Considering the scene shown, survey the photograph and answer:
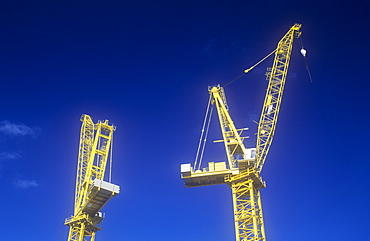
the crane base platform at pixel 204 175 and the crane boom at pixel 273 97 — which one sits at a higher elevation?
the crane boom at pixel 273 97

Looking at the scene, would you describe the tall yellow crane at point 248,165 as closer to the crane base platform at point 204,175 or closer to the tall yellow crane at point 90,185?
the crane base platform at point 204,175

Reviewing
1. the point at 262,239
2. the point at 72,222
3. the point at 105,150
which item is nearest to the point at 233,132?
the point at 262,239

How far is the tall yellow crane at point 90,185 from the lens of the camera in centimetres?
7256

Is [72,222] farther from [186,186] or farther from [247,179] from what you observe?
[247,179]

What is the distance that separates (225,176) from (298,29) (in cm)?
2881

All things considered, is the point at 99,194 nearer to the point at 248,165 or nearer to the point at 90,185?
the point at 90,185

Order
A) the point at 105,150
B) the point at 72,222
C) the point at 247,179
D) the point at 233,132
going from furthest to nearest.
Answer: the point at 105,150 → the point at 72,222 → the point at 233,132 → the point at 247,179

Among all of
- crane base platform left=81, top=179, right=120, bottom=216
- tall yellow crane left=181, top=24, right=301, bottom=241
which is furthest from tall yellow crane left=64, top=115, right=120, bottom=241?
tall yellow crane left=181, top=24, right=301, bottom=241

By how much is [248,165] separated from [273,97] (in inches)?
514

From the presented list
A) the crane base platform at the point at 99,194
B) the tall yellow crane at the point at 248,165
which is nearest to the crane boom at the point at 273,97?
the tall yellow crane at the point at 248,165

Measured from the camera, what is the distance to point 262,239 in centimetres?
5997

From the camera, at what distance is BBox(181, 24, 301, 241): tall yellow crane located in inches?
2420

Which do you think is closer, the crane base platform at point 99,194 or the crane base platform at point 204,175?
the crane base platform at point 204,175

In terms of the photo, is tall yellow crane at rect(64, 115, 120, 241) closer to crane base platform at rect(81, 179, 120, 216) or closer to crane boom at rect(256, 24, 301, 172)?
crane base platform at rect(81, 179, 120, 216)
